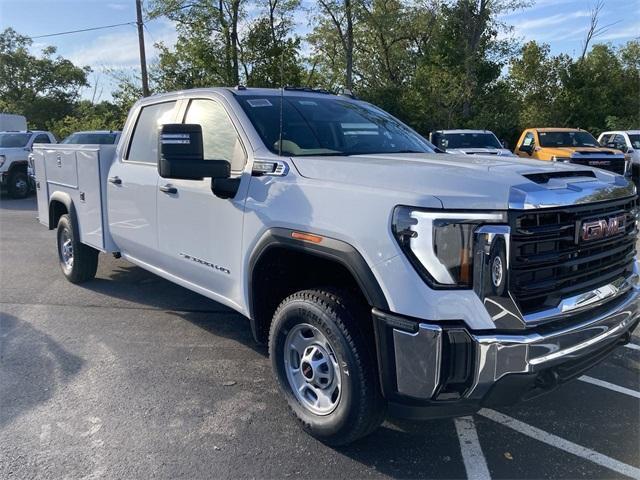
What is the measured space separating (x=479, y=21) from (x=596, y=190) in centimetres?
2826

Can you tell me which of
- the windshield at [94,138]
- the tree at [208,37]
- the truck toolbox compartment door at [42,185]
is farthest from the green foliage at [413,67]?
the truck toolbox compartment door at [42,185]

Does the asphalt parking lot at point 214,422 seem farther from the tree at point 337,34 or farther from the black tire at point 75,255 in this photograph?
the tree at point 337,34

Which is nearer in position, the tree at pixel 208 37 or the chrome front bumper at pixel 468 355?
the chrome front bumper at pixel 468 355

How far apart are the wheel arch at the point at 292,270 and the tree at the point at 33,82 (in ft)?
130

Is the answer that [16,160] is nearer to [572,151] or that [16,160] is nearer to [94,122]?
[94,122]

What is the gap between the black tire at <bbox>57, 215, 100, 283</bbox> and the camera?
20.0ft

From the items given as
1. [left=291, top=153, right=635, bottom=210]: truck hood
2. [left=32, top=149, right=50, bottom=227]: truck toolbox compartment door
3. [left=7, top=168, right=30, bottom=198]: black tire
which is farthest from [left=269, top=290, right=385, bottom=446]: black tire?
[left=7, top=168, right=30, bottom=198]: black tire

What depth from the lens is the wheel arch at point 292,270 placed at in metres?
2.69

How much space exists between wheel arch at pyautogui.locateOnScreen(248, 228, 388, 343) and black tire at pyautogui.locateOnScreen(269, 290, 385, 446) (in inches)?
A: 6.4

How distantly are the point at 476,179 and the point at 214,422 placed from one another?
208cm

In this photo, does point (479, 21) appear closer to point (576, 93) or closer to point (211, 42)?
point (576, 93)

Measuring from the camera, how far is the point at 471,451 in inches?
121

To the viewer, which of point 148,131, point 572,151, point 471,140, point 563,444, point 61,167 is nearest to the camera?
point 563,444

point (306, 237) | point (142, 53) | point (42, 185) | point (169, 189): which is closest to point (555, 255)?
point (306, 237)
